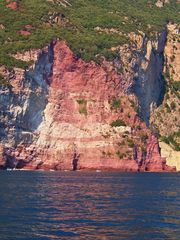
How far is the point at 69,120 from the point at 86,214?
81.6 m

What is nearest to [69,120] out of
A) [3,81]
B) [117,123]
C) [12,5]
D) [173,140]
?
[117,123]

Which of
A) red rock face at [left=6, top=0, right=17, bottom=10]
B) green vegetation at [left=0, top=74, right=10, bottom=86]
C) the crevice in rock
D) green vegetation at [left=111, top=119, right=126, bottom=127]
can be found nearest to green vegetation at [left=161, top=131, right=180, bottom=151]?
the crevice in rock

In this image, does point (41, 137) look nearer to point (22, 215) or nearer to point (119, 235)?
point (22, 215)

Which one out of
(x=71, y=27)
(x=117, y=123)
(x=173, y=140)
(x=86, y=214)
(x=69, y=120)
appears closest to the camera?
(x=86, y=214)

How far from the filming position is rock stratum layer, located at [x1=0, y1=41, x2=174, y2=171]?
11812 centimetres

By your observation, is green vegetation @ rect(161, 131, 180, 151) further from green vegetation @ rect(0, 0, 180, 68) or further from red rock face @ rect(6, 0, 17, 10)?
red rock face @ rect(6, 0, 17, 10)

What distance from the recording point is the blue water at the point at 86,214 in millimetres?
37156

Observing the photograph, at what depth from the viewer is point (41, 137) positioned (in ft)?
397

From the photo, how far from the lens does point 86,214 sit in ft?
148

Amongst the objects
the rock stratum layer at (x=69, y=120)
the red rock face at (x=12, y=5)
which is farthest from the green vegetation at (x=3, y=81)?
the red rock face at (x=12, y=5)

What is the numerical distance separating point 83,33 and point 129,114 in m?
28.5

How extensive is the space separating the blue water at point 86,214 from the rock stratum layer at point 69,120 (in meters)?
52.6

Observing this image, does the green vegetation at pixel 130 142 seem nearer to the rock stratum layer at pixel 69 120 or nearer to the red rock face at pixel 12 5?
the rock stratum layer at pixel 69 120

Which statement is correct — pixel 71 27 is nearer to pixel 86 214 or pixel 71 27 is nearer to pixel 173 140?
pixel 173 140
